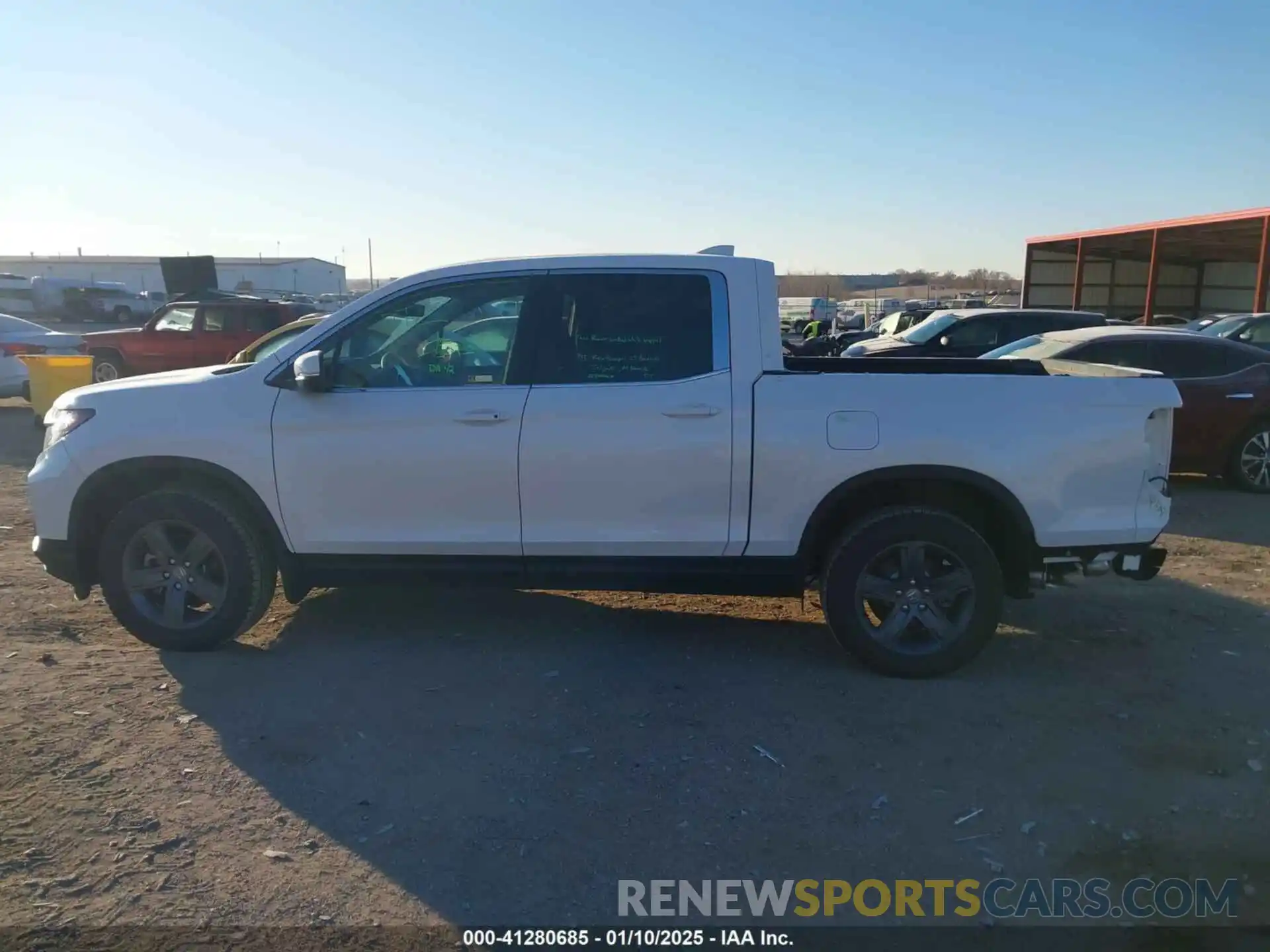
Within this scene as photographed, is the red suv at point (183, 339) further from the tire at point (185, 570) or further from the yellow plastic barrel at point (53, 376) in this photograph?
the tire at point (185, 570)

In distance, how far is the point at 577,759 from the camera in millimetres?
4039

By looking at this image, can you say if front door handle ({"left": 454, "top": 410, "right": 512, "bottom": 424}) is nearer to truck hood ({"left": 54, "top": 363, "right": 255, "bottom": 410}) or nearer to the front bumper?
truck hood ({"left": 54, "top": 363, "right": 255, "bottom": 410})

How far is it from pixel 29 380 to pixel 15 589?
8614mm

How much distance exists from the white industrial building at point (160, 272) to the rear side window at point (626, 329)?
71.8 metres

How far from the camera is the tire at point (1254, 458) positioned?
9.33 meters

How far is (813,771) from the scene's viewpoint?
3.96 m

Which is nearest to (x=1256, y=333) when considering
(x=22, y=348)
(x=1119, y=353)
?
(x=1119, y=353)

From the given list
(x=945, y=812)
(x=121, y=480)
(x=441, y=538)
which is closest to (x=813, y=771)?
(x=945, y=812)

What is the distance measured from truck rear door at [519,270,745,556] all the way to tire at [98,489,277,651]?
1.45 metres

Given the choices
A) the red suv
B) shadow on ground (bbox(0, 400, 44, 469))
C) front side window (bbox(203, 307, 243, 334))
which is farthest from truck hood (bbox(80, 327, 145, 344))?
shadow on ground (bbox(0, 400, 44, 469))

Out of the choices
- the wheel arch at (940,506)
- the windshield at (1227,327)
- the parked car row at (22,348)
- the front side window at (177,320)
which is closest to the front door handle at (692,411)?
the wheel arch at (940,506)

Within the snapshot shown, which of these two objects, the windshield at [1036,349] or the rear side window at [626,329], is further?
the windshield at [1036,349]

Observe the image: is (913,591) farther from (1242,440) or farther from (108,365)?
(108,365)

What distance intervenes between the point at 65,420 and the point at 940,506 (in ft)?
14.6
